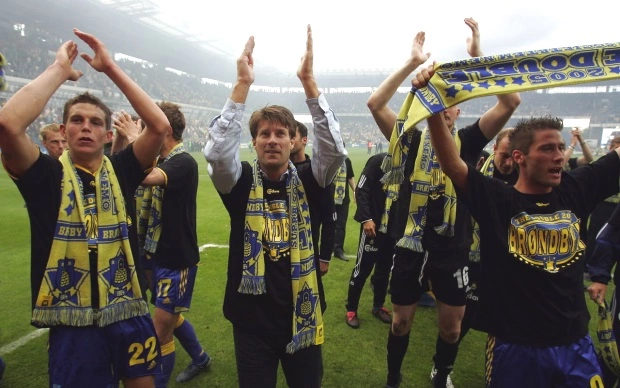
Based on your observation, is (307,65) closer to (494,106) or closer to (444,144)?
(444,144)

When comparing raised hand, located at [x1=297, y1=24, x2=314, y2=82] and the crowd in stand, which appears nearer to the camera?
raised hand, located at [x1=297, y1=24, x2=314, y2=82]

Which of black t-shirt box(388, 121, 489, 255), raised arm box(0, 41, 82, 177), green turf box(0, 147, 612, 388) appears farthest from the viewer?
green turf box(0, 147, 612, 388)

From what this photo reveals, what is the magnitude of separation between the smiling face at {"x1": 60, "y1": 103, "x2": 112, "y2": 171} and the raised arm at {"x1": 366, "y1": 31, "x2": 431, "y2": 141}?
181 cm

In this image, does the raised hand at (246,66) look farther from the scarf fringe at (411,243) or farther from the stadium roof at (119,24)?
the stadium roof at (119,24)

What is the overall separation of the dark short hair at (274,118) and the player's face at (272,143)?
2 cm

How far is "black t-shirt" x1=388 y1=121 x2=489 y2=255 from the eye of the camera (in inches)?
121

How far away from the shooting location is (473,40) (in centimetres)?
266

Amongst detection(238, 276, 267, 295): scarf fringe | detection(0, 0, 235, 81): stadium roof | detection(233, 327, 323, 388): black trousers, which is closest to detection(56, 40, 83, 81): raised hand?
detection(238, 276, 267, 295): scarf fringe

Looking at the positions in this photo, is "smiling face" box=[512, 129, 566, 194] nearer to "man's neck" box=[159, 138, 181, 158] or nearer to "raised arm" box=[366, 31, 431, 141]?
"raised arm" box=[366, 31, 431, 141]

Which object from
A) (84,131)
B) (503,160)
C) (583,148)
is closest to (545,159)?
(503,160)

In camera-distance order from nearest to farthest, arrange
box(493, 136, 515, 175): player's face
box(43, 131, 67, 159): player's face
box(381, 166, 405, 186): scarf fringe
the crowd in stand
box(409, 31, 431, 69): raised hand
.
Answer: box(409, 31, 431, 69): raised hand, box(381, 166, 405, 186): scarf fringe, box(493, 136, 515, 175): player's face, box(43, 131, 67, 159): player's face, the crowd in stand

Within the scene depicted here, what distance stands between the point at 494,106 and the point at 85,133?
274 centimetres

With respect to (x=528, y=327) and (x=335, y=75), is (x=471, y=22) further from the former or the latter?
(x=335, y=75)

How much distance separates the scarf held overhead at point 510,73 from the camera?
6.22 feet
